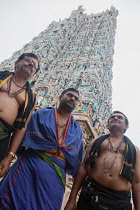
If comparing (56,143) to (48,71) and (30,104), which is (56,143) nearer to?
(30,104)

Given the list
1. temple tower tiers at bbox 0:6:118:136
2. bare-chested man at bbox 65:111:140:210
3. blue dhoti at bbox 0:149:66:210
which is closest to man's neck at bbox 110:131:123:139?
bare-chested man at bbox 65:111:140:210

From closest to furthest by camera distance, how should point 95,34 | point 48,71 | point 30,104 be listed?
point 30,104 < point 48,71 < point 95,34

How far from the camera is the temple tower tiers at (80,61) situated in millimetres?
8711

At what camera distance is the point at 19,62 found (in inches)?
76.7

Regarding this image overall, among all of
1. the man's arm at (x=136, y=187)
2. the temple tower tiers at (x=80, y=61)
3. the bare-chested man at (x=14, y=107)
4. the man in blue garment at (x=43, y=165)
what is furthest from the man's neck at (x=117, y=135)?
the temple tower tiers at (x=80, y=61)

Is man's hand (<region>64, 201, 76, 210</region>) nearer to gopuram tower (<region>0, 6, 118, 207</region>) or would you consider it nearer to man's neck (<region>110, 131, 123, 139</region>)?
man's neck (<region>110, 131, 123, 139</region>)

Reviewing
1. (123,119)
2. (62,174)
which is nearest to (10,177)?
(62,174)

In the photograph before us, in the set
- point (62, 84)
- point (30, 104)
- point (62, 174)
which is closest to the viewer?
point (62, 174)

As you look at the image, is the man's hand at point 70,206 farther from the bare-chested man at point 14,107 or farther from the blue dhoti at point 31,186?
the bare-chested man at point 14,107

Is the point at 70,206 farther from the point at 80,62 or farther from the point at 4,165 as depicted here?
the point at 80,62

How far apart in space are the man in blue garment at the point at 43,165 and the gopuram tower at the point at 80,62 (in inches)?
144

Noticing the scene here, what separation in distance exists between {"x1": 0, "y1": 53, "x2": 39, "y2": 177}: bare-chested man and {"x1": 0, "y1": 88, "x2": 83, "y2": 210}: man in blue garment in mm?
100

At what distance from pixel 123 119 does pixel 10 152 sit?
1456mm

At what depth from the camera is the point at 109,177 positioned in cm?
158
